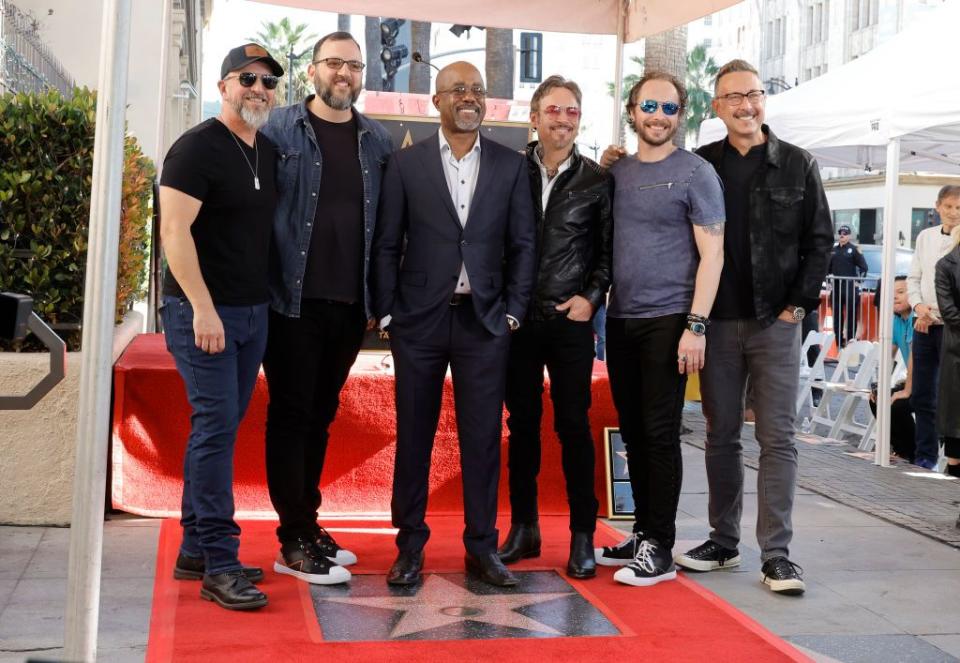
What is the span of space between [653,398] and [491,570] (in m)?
1.01

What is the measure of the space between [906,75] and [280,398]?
5469 mm

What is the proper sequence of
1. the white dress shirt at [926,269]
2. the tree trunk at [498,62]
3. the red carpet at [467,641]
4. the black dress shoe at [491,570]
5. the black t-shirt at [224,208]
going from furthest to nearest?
1. the tree trunk at [498,62]
2. the white dress shirt at [926,269]
3. the black dress shoe at [491,570]
4. the black t-shirt at [224,208]
5. the red carpet at [467,641]

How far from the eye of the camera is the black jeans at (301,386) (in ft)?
16.6

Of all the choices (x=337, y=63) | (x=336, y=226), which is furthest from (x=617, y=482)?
(x=337, y=63)

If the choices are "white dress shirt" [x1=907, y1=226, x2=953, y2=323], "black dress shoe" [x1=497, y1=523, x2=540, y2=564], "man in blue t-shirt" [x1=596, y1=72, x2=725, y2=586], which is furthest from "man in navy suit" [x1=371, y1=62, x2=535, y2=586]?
"white dress shirt" [x1=907, y1=226, x2=953, y2=323]

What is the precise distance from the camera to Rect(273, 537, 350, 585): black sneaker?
5.15m

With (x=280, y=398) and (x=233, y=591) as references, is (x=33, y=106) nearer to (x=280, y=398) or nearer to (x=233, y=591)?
(x=280, y=398)

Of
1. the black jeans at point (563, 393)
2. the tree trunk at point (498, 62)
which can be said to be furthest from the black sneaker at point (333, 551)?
the tree trunk at point (498, 62)

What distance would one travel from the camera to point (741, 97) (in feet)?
17.4

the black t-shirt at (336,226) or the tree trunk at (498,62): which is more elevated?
the tree trunk at (498,62)

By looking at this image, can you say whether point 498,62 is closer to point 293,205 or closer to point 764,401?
point 764,401

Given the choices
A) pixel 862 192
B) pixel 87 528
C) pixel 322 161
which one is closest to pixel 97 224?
pixel 87 528

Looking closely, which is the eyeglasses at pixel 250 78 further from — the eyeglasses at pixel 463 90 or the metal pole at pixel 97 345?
the metal pole at pixel 97 345

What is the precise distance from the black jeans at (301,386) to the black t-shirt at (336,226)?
0.25 feet
